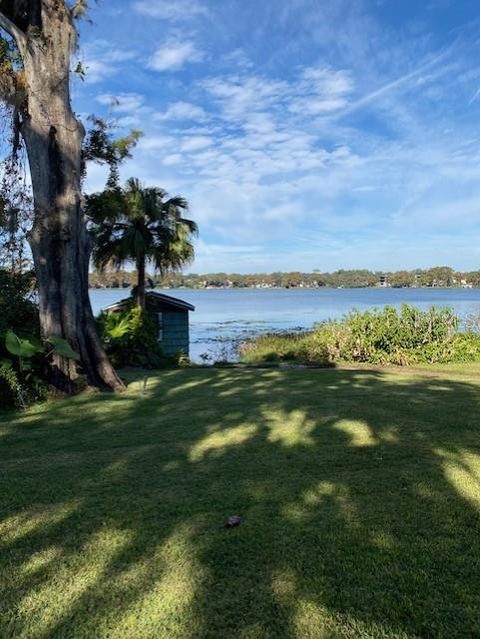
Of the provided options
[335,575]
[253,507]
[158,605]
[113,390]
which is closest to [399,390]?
[113,390]

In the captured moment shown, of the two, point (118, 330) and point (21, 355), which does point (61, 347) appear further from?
point (118, 330)

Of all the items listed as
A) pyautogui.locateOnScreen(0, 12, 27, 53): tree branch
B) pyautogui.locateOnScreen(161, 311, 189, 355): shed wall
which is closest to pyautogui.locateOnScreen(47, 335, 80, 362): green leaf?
pyautogui.locateOnScreen(0, 12, 27, 53): tree branch

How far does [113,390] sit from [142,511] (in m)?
5.30

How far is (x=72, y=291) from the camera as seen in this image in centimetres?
820

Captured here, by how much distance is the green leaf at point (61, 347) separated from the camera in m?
7.54

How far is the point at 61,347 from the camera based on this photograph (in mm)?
7547

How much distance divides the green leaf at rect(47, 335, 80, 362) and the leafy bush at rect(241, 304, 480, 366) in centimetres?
785

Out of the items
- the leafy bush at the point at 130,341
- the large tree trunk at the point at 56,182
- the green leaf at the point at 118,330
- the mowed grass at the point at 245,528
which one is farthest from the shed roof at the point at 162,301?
the mowed grass at the point at 245,528

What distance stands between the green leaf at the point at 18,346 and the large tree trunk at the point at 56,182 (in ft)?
2.30

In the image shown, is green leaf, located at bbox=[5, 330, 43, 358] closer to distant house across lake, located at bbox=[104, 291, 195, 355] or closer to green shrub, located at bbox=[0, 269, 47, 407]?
green shrub, located at bbox=[0, 269, 47, 407]

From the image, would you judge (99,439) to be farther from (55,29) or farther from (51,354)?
(55,29)

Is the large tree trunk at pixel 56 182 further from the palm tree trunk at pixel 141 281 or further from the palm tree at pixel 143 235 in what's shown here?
the palm tree trunk at pixel 141 281

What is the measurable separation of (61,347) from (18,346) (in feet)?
1.98

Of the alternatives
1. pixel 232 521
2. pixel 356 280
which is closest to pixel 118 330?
pixel 232 521
